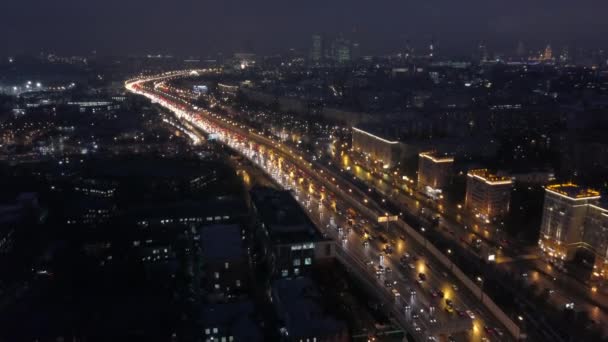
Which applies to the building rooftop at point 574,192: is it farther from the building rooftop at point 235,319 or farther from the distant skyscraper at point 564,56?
the distant skyscraper at point 564,56

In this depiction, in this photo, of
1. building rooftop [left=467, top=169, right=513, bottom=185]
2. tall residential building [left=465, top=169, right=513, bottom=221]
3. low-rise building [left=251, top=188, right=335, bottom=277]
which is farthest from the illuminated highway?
building rooftop [left=467, top=169, right=513, bottom=185]

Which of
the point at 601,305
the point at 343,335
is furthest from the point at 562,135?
the point at 343,335

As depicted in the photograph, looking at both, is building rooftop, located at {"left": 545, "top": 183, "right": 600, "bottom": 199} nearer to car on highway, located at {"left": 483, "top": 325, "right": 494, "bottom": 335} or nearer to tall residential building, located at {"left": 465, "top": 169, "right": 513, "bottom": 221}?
tall residential building, located at {"left": 465, "top": 169, "right": 513, "bottom": 221}

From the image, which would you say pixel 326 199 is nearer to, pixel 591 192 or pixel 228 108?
pixel 591 192

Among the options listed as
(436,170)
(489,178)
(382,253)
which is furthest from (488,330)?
(436,170)

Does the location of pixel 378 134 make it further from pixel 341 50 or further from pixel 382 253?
pixel 341 50
